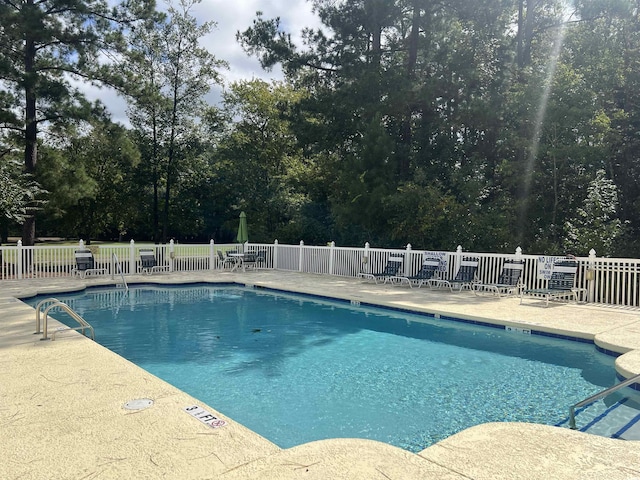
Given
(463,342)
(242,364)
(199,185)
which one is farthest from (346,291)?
(199,185)

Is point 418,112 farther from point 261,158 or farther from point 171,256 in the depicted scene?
point 261,158

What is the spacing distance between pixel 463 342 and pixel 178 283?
8.01m

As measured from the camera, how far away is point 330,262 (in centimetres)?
1456

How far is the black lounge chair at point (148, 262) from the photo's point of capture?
547 inches

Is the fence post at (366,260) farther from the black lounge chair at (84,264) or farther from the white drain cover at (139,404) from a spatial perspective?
the white drain cover at (139,404)

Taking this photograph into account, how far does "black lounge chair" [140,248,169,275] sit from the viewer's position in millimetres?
13891

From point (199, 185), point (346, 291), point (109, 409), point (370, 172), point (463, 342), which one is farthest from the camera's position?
point (199, 185)

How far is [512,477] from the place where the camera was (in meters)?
2.61

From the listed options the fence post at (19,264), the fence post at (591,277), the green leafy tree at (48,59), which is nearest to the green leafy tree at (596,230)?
the fence post at (591,277)

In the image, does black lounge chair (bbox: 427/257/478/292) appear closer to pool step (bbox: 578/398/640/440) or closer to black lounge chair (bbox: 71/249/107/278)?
pool step (bbox: 578/398/640/440)

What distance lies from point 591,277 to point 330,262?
7304 millimetres

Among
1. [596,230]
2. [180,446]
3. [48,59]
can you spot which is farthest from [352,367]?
[48,59]

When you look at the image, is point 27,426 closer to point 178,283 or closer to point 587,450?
point 587,450

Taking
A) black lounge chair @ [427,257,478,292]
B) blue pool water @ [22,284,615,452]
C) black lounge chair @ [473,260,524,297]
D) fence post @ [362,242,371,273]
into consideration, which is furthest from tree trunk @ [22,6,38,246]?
black lounge chair @ [473,260,524,297]
